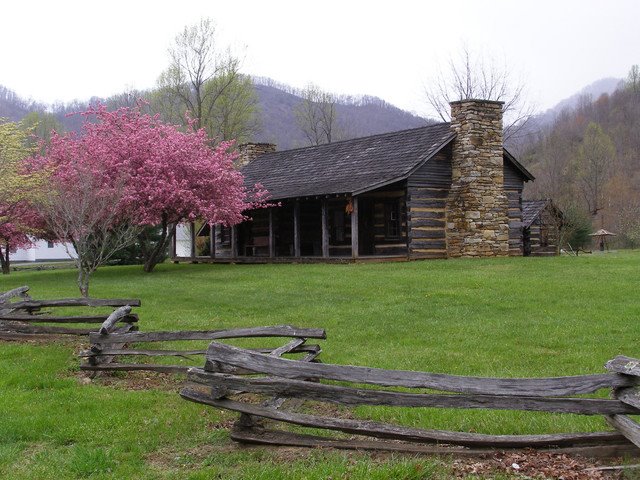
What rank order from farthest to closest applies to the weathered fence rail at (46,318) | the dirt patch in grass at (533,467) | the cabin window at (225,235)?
1. the cabin window at (225,235)
2. the weathered fence rail at (46,318)
3. the dirt patch in grass at (533,467)

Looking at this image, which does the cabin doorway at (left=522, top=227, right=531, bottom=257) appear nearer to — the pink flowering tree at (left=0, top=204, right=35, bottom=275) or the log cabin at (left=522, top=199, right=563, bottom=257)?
the log cabin at (left=522, top=199, right=563, bottom=257)

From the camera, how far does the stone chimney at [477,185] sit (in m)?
24.9

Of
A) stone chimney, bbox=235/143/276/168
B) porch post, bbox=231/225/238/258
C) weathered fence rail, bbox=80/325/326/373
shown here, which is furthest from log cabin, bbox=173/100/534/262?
weathered fence rail, bbox=80/325/326/373

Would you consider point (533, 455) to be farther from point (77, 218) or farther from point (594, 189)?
point (594, 189)

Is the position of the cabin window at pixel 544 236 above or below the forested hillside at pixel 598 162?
below

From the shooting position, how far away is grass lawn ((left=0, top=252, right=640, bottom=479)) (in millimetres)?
5473

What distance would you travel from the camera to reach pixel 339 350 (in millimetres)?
9805

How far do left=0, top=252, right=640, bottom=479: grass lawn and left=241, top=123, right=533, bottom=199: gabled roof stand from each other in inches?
189

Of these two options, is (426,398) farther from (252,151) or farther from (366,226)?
(252,151)

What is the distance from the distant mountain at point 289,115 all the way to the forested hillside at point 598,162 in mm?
12834

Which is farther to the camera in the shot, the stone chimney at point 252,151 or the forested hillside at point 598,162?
the forested hillside at point 598,162

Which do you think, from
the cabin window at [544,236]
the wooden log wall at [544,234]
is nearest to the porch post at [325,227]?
the wooden log wall at [544,234]

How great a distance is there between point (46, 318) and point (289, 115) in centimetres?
6849

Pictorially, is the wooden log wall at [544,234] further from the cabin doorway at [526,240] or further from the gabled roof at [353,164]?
the gabled roof at [353,164]
